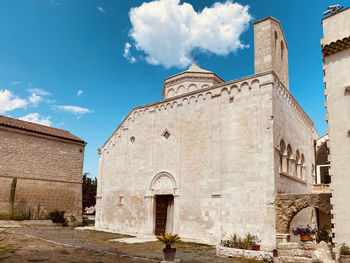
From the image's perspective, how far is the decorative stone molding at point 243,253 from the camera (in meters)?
11.2

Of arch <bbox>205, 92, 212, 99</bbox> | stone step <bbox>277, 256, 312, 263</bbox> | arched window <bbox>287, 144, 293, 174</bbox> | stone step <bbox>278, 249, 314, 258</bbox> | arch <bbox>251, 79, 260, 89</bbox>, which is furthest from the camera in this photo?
arch <bbox>205, 92, 212, 99</bbox>

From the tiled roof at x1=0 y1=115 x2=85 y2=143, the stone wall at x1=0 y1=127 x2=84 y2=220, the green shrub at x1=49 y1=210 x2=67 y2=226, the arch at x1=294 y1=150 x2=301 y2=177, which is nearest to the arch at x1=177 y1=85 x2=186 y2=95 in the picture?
the arch at x1=294 y1=150 x2=301 y2=177

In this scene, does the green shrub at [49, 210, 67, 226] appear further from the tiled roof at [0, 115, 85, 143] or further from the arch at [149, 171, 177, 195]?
the arch at [149, 171, 177, 195]

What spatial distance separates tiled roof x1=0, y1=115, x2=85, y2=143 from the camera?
23.9m

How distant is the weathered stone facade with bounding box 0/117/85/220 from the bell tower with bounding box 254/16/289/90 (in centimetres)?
1848

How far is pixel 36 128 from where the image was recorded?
25.7 meters

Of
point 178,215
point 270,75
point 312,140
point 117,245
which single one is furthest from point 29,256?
point 312,140

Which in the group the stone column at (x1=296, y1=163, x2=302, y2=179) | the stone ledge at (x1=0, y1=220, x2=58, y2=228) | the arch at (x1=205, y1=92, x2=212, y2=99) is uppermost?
the arch at (x1=205, y1=92, x2=212, y2=99)

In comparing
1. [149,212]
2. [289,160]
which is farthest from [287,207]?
[149,212]

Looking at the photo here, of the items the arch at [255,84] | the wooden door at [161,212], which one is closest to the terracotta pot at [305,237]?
the arch at [255,84]

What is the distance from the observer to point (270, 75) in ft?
50.4

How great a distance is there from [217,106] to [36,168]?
16.4 metres

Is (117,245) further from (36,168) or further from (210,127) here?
(36,168)

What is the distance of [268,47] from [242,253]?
35.6 feet
